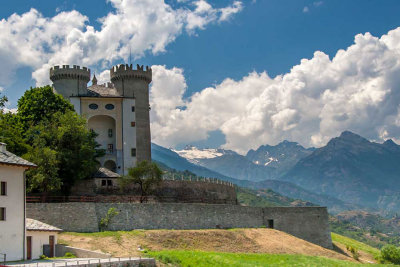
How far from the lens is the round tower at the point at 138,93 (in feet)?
280

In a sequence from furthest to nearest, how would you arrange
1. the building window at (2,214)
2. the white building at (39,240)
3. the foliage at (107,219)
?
the foliage at (107,219), the white building at (39,240), the building window at (2,214)

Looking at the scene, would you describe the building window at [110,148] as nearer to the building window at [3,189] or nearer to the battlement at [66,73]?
the battlement at [66,73]

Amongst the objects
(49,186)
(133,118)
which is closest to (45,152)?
(49,186)

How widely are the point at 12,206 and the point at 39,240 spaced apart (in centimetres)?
511

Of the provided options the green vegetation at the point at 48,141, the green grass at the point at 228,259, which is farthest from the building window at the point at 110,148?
the green grass at the point at 228,259

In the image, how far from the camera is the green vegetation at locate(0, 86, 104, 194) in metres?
57.8

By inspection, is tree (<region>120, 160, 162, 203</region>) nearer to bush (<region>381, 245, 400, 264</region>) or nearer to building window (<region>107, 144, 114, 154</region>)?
building window (<region>107, 144, 114, 154</region>)

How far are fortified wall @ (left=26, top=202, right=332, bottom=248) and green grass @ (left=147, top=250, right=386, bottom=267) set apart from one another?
362 inches

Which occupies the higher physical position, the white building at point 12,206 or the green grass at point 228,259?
the white building at point 12,206

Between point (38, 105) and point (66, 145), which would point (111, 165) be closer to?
point (38, 105)

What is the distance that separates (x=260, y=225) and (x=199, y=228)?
14.4 meters

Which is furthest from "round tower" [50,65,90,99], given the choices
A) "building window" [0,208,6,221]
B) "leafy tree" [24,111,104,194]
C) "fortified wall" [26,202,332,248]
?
"building window" [0,208,6,221]

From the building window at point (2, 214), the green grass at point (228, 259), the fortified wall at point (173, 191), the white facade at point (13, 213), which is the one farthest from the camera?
the fortified wall at point (173, 191)

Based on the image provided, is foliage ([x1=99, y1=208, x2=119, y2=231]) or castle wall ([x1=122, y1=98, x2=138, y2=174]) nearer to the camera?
foliage ([x1=99, y1=208, x2=119, y2=231])
